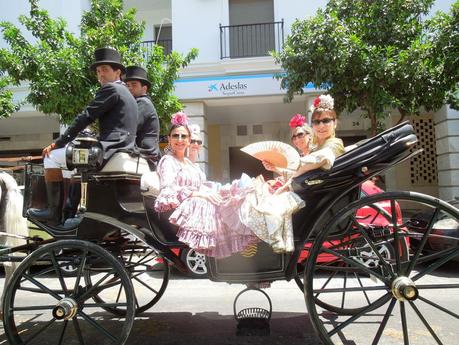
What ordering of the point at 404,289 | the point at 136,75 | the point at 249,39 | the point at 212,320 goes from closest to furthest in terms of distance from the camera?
the point at 404,289
the point at 212,320
the point at 136,75
the point at 249,39

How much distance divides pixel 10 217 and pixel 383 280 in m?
3.46

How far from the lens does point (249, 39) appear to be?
38.2ft

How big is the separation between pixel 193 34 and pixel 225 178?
5127 mm

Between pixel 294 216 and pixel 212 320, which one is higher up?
pixel 294 216

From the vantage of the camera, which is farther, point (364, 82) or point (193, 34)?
point (193, 34)

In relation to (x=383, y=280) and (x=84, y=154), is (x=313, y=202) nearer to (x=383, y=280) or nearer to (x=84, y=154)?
(x=383, y=280)

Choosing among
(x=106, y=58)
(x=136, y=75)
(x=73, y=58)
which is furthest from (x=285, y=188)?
(x=73, y=58)

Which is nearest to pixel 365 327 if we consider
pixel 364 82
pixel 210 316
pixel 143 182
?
pixel 210 316

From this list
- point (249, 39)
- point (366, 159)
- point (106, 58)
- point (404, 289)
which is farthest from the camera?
point (249, 39)

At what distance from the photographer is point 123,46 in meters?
7.46

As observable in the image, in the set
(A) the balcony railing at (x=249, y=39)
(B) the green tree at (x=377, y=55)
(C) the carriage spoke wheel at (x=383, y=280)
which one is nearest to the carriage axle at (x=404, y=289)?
(C) the carriage spoke wheel at (x=383, y=280)

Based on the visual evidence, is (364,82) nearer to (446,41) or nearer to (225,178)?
(446,41)

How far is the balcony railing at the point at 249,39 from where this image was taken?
11445 millimetres

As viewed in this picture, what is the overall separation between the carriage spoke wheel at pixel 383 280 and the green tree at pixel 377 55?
3826 millimetres
